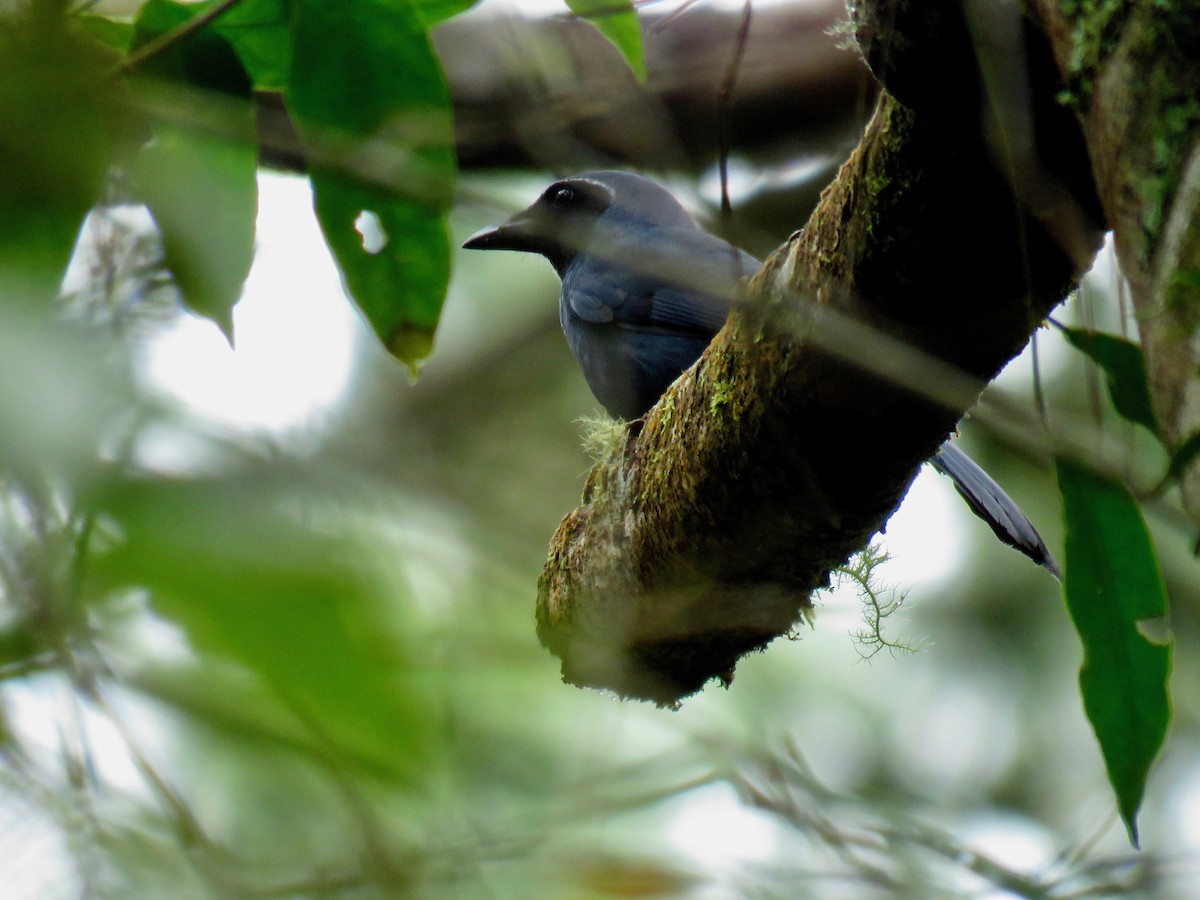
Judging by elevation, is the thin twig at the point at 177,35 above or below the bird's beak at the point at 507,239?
above

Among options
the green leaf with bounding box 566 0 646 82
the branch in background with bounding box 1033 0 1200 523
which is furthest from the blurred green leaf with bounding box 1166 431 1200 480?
the green leaf with bounding box 566 0 646 82

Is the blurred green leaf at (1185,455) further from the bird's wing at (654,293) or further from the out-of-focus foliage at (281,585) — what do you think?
the bird's wing at (654,293)

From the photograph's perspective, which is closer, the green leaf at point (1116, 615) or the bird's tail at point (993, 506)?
the green leaf at point (1116, 615)

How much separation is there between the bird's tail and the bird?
1.6 inches

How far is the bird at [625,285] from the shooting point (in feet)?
15.4

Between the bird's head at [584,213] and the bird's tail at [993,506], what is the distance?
96.5 inches

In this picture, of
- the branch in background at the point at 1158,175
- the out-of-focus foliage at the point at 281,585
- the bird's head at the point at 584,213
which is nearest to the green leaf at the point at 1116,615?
the out-of-focus foliage at the point at 281,585

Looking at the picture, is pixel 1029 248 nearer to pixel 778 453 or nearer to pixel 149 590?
pixel 778 453

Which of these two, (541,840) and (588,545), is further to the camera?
(588,545)

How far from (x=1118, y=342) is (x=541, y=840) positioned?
1944 mm

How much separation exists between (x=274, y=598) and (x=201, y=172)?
151cm

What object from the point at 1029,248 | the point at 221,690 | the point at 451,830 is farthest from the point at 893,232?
the point at 221,690

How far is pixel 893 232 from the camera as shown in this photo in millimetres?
2064

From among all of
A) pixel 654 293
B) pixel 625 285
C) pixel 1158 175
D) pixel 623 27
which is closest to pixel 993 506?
pixel 623 27
